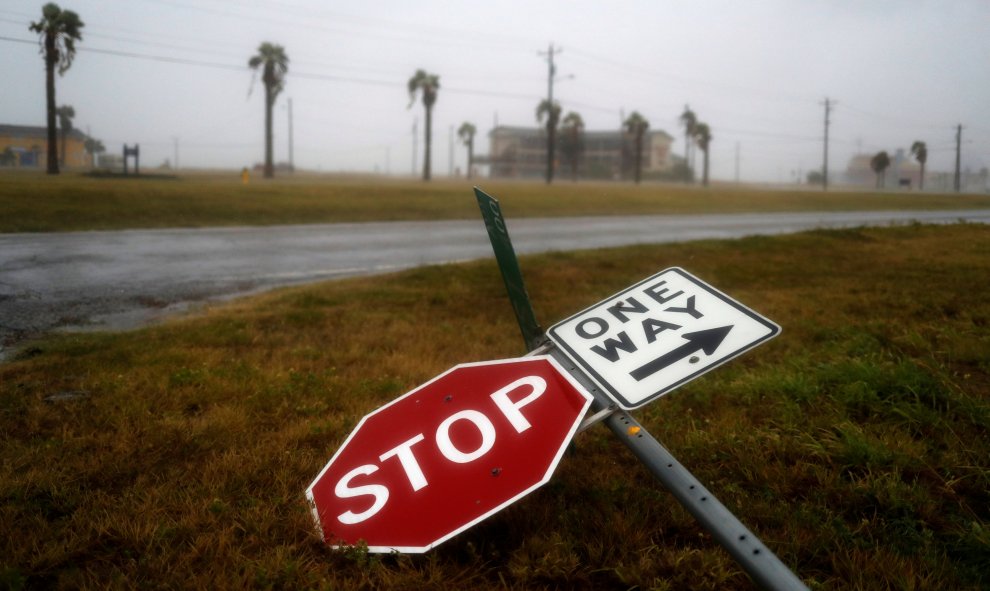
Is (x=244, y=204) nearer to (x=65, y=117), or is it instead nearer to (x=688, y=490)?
(x=65, y=117)

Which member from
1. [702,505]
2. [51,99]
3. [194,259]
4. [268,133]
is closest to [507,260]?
[702,505]

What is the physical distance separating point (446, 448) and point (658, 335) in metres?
0.75

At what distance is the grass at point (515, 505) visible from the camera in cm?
208

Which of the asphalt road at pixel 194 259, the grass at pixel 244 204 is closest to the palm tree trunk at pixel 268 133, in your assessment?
the grass at pixel 244 204

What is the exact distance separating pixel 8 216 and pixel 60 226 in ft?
5.33

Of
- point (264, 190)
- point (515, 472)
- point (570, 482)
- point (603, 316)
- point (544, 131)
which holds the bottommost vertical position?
point (570, 482)

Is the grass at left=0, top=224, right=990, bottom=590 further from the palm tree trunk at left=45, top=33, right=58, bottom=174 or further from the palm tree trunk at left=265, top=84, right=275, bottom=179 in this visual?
the palm tree trunk at left=265, top=84, right=275, bottom=179

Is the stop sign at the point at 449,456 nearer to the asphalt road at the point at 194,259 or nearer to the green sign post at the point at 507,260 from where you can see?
the green sign post at the point at 507,260

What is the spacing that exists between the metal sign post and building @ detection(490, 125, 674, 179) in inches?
2615

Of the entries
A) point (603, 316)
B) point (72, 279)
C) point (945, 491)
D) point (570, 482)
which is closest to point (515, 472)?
point (603, 316)

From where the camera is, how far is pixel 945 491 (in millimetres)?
2602

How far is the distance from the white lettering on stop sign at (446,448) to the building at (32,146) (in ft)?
22.4

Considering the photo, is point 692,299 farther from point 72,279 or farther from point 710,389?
point 72,279

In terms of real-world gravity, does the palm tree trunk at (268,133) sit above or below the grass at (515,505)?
above
